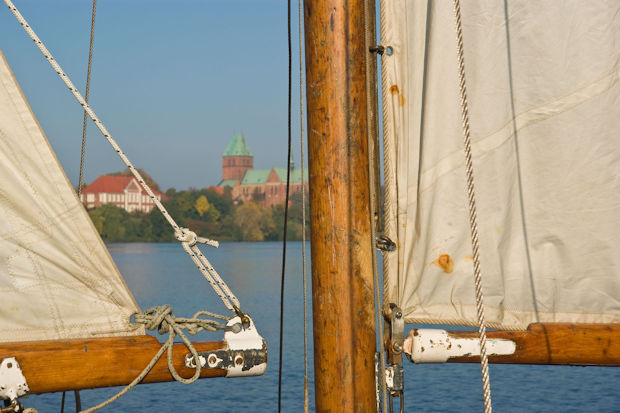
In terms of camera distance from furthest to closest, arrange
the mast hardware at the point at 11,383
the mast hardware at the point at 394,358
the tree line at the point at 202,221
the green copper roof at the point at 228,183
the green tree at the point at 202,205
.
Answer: the green copper roof at the point at 228,183
the green tree at the point at 202,205
the tree line at the point at 202,221
the mast hardware at the point at 394,358
the mast hardware at the point at 11,383

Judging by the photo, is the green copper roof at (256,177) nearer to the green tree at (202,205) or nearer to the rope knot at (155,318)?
the green tree at (202,205)

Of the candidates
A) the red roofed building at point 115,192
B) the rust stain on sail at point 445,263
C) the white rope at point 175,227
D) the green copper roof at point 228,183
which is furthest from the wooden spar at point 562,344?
the green copper roof at point 228,183

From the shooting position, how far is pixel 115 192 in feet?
396

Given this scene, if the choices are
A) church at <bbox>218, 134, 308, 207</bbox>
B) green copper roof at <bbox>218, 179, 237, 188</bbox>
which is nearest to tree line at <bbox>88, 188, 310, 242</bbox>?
church at <bbox>218, 134, 308, 207</bbox>

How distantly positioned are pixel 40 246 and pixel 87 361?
0.44m

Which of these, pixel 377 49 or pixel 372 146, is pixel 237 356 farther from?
pixel 377 49

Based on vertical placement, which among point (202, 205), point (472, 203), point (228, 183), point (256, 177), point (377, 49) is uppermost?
point (228, 183)

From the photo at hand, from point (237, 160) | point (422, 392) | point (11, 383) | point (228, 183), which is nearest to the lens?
point (11, 383)

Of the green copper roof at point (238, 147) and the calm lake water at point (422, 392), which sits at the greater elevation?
the green copper roof at point (238, 147)

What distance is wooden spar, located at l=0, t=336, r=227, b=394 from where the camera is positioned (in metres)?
2.49

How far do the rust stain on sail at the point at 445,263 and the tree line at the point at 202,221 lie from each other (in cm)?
7389

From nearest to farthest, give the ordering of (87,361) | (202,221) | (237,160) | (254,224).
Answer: (87,361), (202,221), (254,224), (237,160)

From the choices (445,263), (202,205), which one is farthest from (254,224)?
(445,263)

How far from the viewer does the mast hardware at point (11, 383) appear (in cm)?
244
